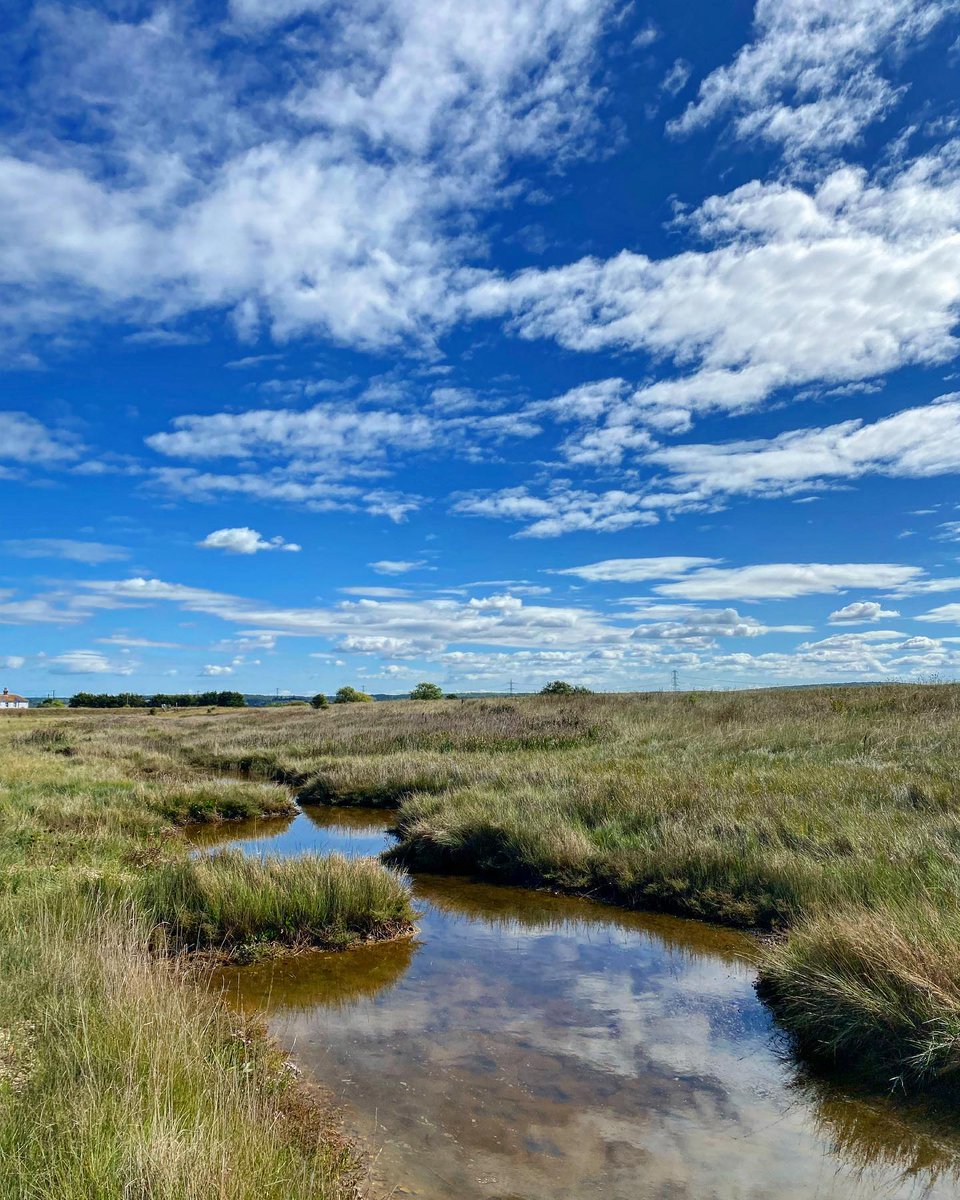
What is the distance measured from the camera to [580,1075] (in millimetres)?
5855

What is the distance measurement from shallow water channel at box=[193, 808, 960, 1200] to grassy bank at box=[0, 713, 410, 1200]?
622mm

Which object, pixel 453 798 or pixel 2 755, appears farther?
pixel 2 755

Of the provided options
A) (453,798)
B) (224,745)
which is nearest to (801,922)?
(453,798)

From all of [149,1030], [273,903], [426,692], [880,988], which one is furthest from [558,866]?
[426,692]

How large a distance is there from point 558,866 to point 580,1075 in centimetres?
606

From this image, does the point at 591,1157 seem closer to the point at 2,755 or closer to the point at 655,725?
the point at 655,725

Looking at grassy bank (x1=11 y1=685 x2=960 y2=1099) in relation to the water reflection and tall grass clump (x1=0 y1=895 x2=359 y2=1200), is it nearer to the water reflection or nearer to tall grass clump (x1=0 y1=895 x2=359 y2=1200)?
the water reflection

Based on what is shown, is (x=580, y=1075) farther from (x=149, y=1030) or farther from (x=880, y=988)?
(x=149, y=1030)

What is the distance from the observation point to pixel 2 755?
26.6 meters

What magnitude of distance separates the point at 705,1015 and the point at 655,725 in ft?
64.7

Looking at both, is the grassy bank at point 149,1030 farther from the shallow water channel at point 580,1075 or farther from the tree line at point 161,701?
the tree line at point 161,701

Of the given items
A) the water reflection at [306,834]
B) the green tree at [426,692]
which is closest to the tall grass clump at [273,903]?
the water reflection at [306,834]

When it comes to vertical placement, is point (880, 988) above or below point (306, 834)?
above

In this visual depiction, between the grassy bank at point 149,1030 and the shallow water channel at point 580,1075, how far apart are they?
0.62m
